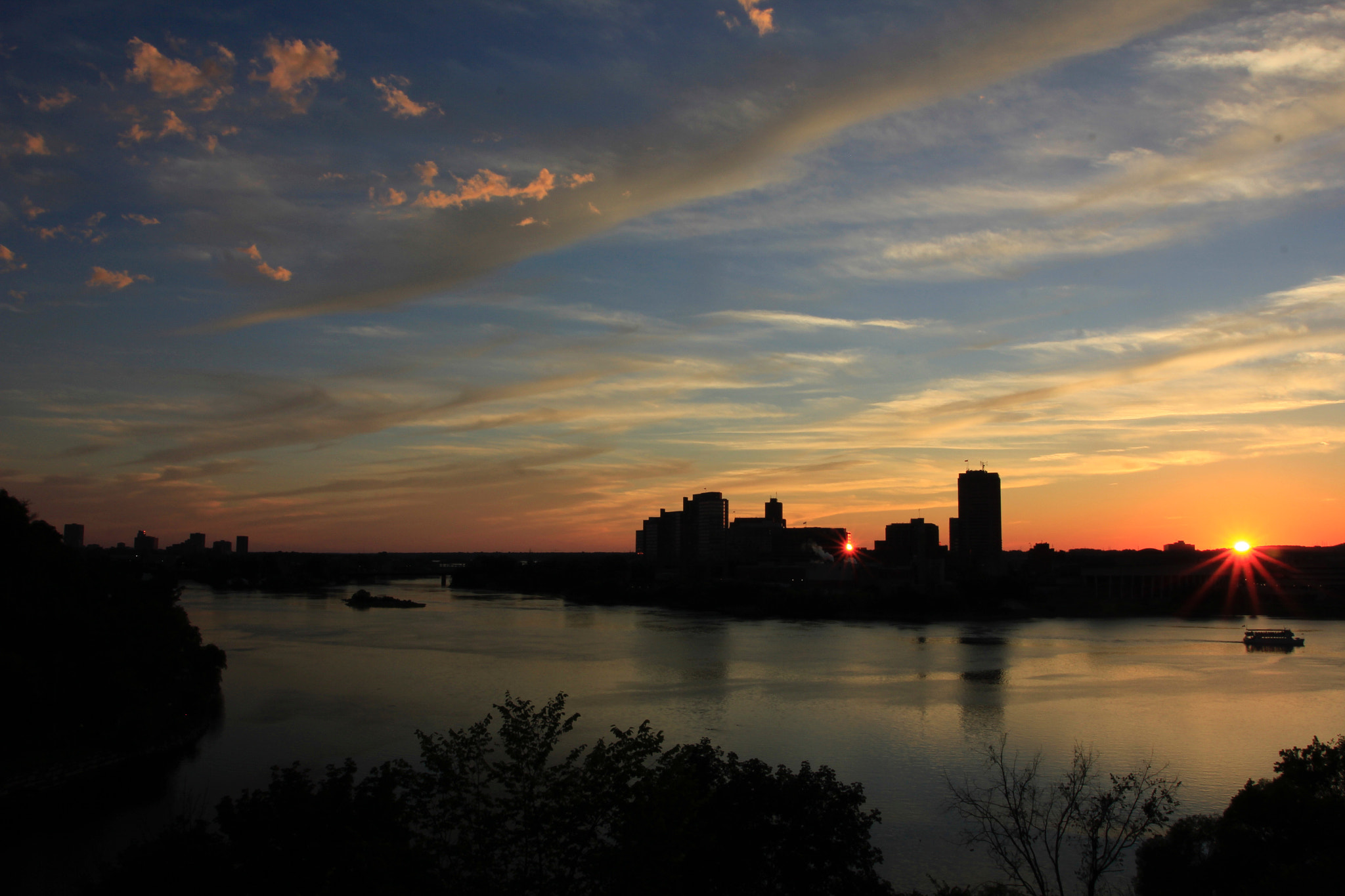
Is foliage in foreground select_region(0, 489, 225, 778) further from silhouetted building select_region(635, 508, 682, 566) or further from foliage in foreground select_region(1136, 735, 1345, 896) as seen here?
silhouetted building select_region(635, 508, 682, 566)

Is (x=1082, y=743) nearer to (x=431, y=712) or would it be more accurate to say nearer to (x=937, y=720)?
(x=937, y=720)

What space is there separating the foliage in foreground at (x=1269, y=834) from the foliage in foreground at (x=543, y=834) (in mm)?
2426

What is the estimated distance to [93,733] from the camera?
10.9 metres

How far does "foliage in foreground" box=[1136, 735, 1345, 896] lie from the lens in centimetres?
568

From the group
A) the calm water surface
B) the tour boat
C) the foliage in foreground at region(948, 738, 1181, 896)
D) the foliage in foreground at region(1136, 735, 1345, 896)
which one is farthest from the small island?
the foliage in foreground at region(1136, 735, 1345, 896)

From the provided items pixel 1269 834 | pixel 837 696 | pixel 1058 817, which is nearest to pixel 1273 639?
pixel 837 696

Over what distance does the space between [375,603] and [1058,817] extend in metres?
39.5

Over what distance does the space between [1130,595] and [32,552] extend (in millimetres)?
50998

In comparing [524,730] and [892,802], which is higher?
[524,730]

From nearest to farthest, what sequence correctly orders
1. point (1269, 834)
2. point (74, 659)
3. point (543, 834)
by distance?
point (543, 834), point (1269, 834), point (74, 659)

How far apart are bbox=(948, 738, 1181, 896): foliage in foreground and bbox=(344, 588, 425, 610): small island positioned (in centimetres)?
3599

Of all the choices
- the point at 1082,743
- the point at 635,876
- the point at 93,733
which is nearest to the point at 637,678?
the point at 1082,743

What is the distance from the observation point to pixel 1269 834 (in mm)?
5934

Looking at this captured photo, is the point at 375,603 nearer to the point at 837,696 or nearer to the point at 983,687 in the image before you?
the point at 837,696
